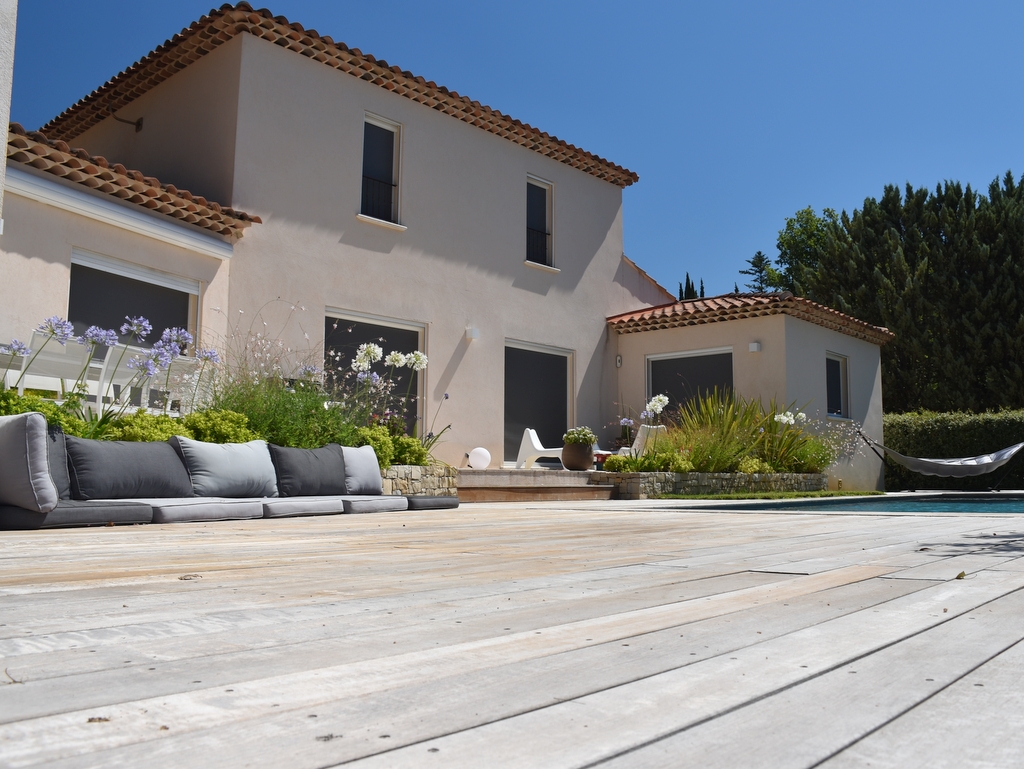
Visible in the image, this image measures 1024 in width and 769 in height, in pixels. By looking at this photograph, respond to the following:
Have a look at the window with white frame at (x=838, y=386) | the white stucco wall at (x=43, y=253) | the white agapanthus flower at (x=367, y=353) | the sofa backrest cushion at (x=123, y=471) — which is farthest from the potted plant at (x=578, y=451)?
the sofa backrest cushion at (x=123, y=471)

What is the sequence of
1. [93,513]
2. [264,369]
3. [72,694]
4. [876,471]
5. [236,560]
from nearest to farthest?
[72,694] → [236,560] → [93,513] → [264,369] → [876,471]

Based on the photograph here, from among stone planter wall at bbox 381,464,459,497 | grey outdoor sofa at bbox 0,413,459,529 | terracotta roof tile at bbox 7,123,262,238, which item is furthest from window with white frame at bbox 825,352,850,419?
grey outdoor sofa at bbox 0,413,459,529

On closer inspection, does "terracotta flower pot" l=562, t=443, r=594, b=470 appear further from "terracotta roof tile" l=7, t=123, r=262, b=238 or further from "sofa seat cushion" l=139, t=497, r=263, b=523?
"sofa seat cushion" l=139, t=497, r=263, b=523

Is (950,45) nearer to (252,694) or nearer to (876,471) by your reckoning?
(876,471)

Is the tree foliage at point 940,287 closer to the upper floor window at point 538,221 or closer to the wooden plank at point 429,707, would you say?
the upper floor window at point 538,221

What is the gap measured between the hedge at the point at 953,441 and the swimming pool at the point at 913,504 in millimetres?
3587

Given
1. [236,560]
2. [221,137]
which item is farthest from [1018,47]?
[236,560]

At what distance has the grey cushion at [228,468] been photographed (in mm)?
5062

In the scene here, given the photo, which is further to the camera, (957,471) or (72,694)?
(957,471)

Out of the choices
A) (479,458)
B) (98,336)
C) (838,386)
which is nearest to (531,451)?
(479,458)

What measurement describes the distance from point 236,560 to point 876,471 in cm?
1438

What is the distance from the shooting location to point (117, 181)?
24.8 ft

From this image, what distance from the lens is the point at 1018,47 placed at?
56.6 ft

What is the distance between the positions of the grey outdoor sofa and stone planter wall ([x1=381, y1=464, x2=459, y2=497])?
1.09 metres
